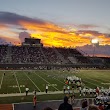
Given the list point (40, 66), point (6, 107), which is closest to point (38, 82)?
point (6, 107)

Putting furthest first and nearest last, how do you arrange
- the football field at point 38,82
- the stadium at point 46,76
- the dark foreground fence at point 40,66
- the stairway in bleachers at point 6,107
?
1. the dark foreground fence at point 40,66
2. the football field at point 38,82
3. the stadium at point 46,76
4. the stairway in bleachers at point 6,107

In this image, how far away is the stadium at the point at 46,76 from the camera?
950 inches

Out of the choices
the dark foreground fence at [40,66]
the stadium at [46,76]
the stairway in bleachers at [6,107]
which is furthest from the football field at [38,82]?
the dark foreground fence at [40,66]

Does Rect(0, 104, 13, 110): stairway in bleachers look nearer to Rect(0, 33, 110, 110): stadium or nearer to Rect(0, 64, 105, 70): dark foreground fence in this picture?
Rect(0, 33, 110, 110): stadium

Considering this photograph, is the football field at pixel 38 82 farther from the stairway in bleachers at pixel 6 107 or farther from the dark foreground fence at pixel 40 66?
the dark foreground fence at pixel 40 66

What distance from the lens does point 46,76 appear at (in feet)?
148

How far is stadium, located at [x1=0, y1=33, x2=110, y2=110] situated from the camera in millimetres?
24141

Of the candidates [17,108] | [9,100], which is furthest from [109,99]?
[9,100]

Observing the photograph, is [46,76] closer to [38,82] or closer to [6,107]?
[38,82]

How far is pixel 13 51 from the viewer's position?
3506 inches

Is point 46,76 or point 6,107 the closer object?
point 6,107

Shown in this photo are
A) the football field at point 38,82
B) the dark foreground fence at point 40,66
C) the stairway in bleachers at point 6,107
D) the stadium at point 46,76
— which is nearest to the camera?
the stairway in bleachers at point 6,107

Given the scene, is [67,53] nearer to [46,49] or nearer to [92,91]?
[46,49]

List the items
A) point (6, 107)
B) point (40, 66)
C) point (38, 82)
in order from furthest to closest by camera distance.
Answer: point (40, 66), point (38, 82), point (6, 107)
